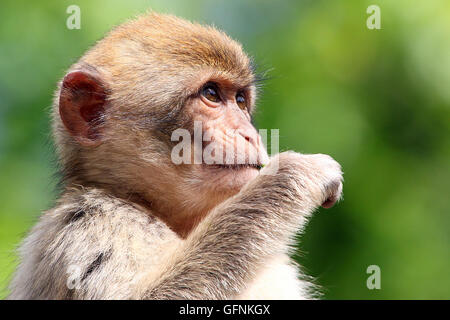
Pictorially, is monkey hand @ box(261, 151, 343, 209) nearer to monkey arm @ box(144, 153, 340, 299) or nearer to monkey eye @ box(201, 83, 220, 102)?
monkey arm @ box(144, 153, 340, 299)

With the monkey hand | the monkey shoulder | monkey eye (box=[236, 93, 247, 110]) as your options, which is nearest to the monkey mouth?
the monkey hand

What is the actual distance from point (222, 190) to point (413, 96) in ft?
20.2

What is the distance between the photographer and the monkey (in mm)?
4727

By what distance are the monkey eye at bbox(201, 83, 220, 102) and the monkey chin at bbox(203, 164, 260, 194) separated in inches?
26.0

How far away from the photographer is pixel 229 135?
17.6 feet

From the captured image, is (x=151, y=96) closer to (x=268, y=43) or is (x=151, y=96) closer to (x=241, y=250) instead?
(x=241, y=250)

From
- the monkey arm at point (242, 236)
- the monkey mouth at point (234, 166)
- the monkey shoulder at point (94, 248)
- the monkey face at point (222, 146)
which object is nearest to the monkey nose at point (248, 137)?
the monkey face at point (222, 146)

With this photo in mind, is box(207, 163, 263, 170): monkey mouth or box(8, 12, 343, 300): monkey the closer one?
box(8, 12, 343, 300): monkey

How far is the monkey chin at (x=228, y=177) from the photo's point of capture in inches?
206

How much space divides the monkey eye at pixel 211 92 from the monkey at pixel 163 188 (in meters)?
0.01

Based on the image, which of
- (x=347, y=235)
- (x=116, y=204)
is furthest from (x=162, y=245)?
(x=347, y=235)

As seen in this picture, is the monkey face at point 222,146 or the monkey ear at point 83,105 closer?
the monkey face at point 222,146

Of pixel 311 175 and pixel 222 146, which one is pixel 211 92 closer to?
pixel 222 146

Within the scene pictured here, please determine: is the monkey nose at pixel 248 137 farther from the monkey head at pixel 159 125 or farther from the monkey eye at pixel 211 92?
the monkey eye at pixel 211 92
